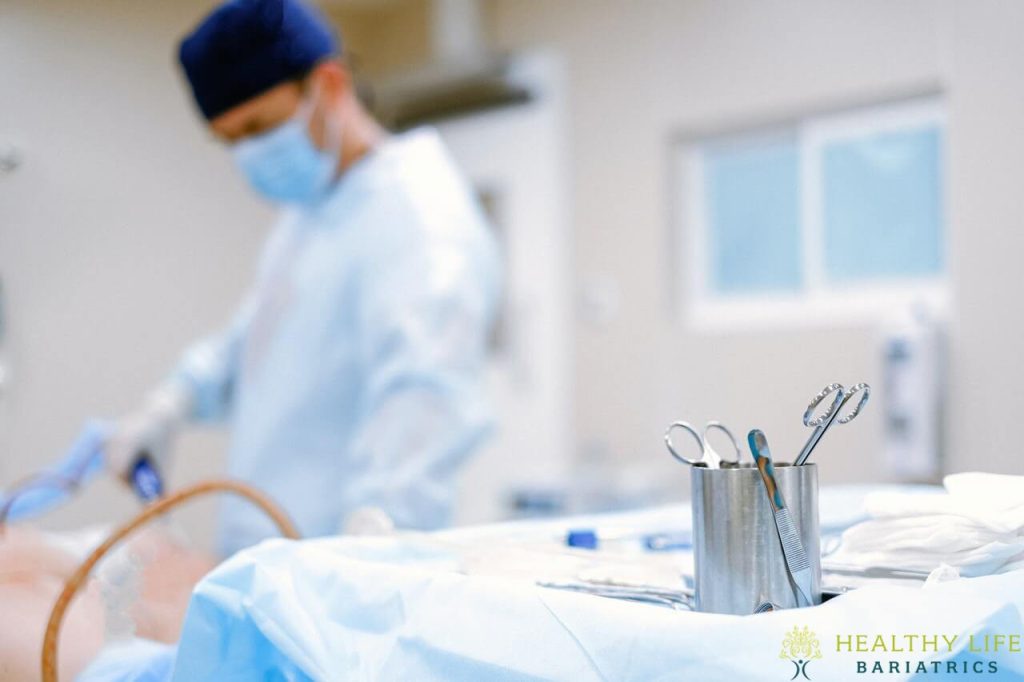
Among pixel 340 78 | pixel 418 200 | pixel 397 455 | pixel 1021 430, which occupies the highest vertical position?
pixel 340 78

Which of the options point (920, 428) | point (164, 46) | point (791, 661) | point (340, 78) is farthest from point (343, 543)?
point (164, 46)

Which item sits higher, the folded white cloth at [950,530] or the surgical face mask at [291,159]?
the surgical face mask at [291,159]

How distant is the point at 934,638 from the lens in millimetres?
456

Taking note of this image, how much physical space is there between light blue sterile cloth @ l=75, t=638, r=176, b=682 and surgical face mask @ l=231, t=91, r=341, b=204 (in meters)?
0.90

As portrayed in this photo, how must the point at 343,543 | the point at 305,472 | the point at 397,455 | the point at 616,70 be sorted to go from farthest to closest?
the point at 616,70 → the point at 305,472 → the point at 397,455 → the point at 343,543

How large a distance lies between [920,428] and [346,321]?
1251mm

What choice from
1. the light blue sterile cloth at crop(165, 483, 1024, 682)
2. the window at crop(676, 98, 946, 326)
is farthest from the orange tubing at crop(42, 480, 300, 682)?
the window at crop(676, 98, 946, 326)

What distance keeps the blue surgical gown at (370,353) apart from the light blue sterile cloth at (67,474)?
20cm

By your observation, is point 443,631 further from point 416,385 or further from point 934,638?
point 416,385

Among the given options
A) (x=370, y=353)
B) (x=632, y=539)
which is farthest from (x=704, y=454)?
(x=370, y=353)

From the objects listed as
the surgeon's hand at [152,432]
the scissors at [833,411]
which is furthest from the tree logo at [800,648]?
the surgeon's hand at [152,432]

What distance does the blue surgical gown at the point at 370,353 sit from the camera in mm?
1341

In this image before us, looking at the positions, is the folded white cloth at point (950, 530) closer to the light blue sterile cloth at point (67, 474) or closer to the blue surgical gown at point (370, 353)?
the blue surgical gown at point (370, 353)

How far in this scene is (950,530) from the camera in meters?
0.58
